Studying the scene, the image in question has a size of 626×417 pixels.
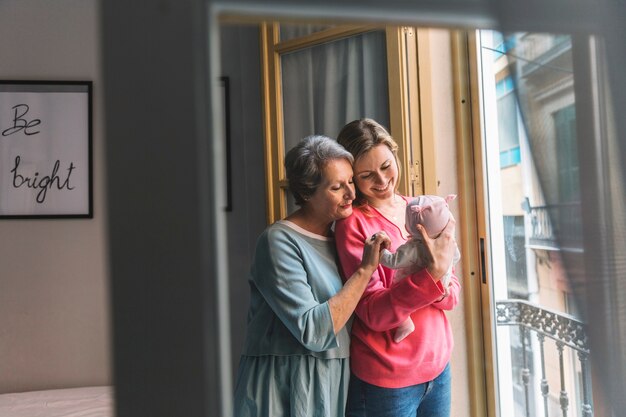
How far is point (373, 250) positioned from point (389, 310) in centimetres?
13

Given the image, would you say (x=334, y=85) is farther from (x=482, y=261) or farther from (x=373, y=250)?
(x=373, y=250)

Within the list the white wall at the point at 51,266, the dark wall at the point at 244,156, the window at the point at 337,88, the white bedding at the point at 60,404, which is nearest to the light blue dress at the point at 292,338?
the window at the point at 337,88

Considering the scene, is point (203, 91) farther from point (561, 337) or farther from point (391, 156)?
point (561, 337)

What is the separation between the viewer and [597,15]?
0.27 metres

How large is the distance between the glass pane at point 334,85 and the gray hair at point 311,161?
2.04 ft

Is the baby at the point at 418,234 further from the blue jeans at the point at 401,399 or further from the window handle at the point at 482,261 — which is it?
the window handle at the point at 482,261

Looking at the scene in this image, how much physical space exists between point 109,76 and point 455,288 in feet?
3.88

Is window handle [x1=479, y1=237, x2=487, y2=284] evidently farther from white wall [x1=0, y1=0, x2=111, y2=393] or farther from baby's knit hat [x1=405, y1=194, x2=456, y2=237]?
white wall [x1=0, y1=0, x2=111, y2=393]

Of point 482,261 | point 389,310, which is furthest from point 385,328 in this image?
point 482,261

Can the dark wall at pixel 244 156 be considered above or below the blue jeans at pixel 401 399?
above

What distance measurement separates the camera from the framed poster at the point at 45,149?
2527mm

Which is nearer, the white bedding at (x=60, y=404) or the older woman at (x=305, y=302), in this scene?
the older woman at (x=305, y=302)


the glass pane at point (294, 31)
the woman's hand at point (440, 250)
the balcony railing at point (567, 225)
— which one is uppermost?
the glass pane at point (294, 31)

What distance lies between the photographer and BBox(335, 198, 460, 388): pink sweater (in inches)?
46.9
